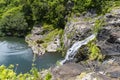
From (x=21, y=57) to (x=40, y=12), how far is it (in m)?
16.8

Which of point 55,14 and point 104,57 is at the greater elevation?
point 104,57

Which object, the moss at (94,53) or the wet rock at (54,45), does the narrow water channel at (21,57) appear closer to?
the wet rock at (54,45)

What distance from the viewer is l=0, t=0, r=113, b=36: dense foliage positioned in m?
55.9

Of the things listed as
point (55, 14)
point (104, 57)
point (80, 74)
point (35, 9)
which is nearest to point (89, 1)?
point (55, 14)

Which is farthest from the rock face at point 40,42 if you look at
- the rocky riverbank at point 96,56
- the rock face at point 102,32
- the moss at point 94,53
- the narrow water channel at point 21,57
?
the moss at point 94,53

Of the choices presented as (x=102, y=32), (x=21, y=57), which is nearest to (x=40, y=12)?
(x=21, y=57)

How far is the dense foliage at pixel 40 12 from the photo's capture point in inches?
2200

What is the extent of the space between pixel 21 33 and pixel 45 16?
19.3 ft

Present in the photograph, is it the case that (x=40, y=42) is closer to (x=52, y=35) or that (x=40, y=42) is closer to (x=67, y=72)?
(x=52, y=35)

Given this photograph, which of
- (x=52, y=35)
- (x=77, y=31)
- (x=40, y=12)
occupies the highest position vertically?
(x=77, y=31)

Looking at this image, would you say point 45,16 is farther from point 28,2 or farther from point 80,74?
point 80,74

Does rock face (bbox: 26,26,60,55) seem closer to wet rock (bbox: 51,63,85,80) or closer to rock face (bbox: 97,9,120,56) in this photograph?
rock face (bbox: 97,9,120,56)

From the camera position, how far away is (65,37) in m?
50.2

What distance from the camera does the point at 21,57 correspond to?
151 ft
